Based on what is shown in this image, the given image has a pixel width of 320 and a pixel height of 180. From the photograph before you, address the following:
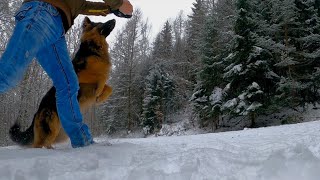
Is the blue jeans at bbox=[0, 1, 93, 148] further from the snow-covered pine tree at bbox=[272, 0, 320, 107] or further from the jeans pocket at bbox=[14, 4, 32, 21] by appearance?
the snow-covered pine tree at bbox=[272, 0, 320, 107]

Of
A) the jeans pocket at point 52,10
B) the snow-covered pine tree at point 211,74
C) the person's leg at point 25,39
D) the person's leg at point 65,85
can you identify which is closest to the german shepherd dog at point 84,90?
the person's leg at point 65,85

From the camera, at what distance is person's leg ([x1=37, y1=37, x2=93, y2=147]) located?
2773 millimetres

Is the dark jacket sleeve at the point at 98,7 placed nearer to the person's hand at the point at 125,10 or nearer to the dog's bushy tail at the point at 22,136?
the person's hand at the point at 125,10

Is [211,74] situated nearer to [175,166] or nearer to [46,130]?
[46,130]

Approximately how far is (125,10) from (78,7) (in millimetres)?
410

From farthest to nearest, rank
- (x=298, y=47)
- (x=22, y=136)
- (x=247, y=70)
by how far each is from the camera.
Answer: (x=298, y=47) < (x=247, y=70) < (x=22, y=136)

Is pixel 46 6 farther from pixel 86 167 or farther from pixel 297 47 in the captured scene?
pixel 297 47

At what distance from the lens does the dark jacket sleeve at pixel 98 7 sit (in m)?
3.03

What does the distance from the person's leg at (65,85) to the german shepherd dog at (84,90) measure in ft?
0.96

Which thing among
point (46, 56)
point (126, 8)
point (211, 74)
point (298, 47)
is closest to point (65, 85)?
point (46, 56)

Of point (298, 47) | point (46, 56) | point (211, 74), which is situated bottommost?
point (46, 56)

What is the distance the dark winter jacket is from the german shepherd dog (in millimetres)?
463

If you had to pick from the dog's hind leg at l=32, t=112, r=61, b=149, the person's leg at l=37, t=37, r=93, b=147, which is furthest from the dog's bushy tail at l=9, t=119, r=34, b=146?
the person's leg at l=37, t=37, r=93, b=147

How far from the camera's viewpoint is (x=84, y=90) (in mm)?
3334
